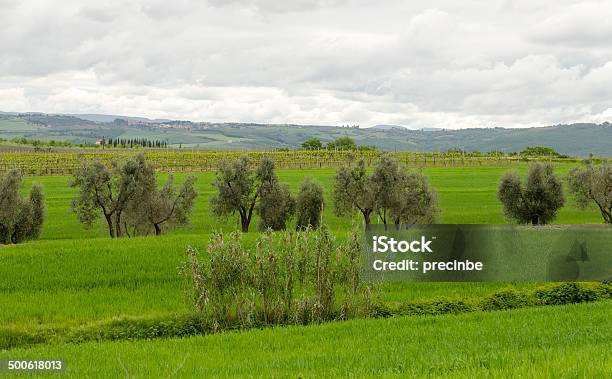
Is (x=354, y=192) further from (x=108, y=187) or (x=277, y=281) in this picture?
(x=277, y=281)

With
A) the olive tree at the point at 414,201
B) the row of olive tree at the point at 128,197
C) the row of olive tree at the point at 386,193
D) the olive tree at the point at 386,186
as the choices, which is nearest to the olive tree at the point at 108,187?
the row of olive tree at the point at 128,197

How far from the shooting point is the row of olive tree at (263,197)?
5878cm

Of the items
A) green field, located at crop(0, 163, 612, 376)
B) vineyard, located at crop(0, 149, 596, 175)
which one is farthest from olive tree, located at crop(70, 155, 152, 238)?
vineyard, located at crop(0, 149, 596, 175)

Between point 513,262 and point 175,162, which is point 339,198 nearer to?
point 513,262

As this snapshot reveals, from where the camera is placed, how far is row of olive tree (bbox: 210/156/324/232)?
58.8 metres

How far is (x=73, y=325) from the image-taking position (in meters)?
23.9

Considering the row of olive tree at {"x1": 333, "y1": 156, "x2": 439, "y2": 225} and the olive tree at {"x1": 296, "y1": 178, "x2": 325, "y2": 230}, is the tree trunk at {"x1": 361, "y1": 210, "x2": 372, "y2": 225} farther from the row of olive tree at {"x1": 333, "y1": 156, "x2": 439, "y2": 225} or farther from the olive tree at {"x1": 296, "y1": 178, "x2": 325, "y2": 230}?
the olive tree at {"x1": 296, "y1": 178, "x2": 325, "y2": 230}

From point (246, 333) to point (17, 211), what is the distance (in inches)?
1709

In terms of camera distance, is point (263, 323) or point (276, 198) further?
point (276, 198)

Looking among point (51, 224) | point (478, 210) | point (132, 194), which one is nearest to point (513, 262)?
point (132, 194)

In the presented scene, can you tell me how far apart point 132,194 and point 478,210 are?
44991mm

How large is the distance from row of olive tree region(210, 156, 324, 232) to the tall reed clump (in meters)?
35.2

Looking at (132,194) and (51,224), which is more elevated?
(132,194)

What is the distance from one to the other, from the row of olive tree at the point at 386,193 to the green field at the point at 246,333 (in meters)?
22.2
